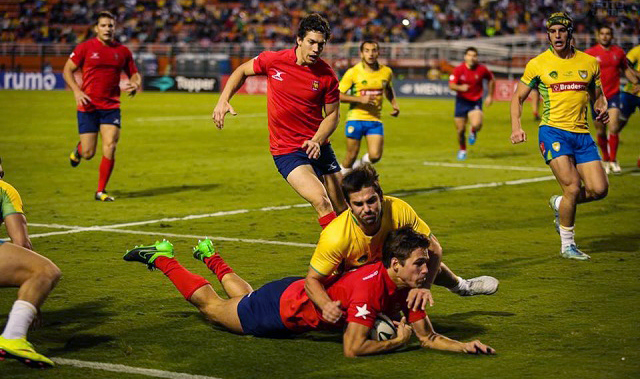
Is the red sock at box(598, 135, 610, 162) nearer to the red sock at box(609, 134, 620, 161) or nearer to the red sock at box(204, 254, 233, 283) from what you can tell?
the red sock at box(609, 134, 620, 161)

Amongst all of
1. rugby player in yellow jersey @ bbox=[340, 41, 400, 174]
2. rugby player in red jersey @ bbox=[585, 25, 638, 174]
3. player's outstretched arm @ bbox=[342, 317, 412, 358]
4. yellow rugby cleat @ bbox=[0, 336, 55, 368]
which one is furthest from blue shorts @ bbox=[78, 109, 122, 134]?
player's outstretched arm @ bbox=[342, 317, 412, 358]

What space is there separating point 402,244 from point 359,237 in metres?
0.44

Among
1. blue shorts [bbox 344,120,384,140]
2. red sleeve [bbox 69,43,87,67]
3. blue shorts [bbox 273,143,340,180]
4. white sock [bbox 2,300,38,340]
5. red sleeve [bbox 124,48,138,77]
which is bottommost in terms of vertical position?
blue shorts [bbox 344,120,384,140]

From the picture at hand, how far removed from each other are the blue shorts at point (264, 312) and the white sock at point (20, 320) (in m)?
1.61

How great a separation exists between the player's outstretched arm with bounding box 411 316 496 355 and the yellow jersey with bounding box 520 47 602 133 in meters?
4.64

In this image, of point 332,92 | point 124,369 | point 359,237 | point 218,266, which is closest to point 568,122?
point 332,92

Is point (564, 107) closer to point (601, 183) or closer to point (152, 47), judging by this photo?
point (601, 183)

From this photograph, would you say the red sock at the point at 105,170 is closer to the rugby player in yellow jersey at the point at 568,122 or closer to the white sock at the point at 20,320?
the rugby player in yellow jersey at the point at 568,122

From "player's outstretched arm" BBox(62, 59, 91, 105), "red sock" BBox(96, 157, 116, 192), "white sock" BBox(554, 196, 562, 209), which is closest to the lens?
"white sock" BBox(554, 196, 562, 209)

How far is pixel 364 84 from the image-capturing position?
57.6 feet

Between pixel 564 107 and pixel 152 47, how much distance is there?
42602 millimetres

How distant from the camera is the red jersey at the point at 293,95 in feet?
33.9

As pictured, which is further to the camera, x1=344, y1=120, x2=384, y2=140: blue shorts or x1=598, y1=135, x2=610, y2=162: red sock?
x1=598, y1=135, x2=610, y2=162: red sock

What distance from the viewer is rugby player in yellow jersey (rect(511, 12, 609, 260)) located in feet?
36.5
